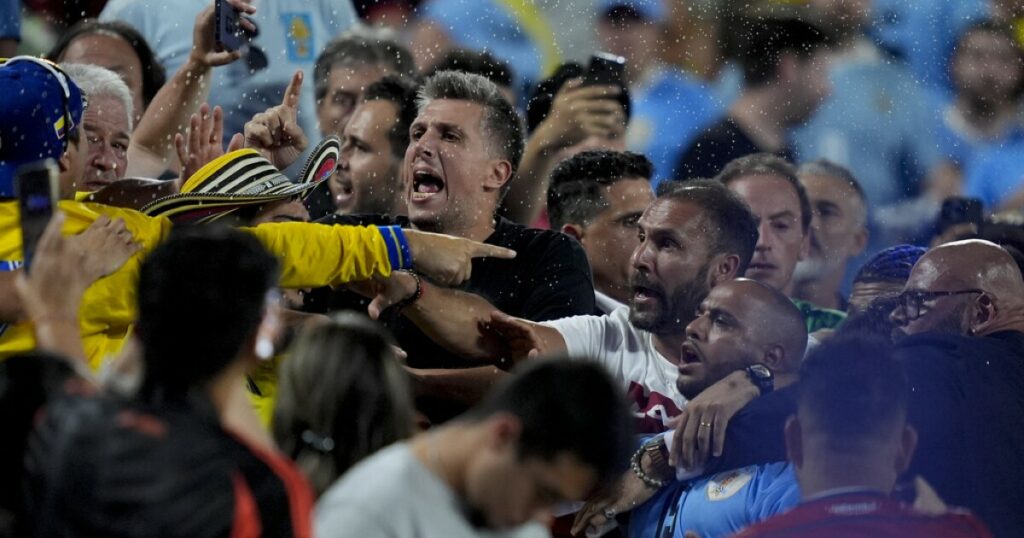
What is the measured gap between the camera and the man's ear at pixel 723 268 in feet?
14.7

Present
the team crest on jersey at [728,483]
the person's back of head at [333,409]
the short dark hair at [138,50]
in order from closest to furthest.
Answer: the person's back of head at [333,409] < the team crest on jersey at [728,483] < the short dark hair at [138,50]

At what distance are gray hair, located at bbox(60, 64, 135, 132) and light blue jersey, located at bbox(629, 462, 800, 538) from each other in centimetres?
174

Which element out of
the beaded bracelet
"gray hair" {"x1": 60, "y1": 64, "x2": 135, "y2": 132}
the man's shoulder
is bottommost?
the beaded bracelet

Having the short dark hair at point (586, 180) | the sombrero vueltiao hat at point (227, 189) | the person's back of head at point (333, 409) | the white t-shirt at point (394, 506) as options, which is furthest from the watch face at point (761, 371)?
the white t-shirt at point (394, 506)

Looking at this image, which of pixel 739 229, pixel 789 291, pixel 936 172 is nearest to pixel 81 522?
pixel 739 229

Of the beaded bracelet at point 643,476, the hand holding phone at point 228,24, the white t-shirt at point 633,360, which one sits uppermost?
the hand holding phone at point 228,24

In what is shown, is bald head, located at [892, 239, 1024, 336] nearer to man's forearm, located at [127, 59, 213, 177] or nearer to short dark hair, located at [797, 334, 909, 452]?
short dark hair, located at [797, 334, 909, 452]

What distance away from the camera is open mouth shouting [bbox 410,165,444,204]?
4562 mm

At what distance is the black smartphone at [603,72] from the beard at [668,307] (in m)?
1.22

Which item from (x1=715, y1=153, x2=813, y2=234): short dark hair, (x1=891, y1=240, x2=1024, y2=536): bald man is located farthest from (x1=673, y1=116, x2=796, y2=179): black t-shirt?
(x1=891, y1=240, x2=1024, y2=536): bald man

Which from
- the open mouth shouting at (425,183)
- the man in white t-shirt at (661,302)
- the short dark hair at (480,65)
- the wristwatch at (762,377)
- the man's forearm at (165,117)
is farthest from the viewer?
the short dark hair at (480,65)

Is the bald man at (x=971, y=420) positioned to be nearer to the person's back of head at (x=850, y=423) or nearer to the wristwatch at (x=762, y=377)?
the wristwatch at (x=762, y=377)

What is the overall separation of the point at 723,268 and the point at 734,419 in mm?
772

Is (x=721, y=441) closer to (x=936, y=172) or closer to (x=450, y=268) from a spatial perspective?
(x=450, y=268)
